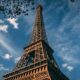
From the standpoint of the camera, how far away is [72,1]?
36.1 feet

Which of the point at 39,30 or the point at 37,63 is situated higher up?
the point at 39,30

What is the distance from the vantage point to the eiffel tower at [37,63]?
53.0 m

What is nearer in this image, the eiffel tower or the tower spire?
the eiffel tower

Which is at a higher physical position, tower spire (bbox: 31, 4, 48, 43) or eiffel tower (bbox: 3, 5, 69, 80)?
tower spire (bbox: 31, 4, 48, 43)

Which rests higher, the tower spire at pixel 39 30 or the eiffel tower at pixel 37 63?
the tower spire at pixel 39 30

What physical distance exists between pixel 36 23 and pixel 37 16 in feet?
10.5

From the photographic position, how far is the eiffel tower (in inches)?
2088

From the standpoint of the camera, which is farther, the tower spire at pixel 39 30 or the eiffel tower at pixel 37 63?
the tower spire at pixel 39 30

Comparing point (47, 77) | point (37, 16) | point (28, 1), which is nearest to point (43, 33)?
point (37, 16)

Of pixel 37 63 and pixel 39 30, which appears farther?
pixel 39 30

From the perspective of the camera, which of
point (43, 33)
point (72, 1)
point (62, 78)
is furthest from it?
point (43, 33)

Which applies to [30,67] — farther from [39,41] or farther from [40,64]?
[39,41]

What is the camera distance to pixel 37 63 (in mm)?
54906

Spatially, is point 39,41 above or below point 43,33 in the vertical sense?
below
